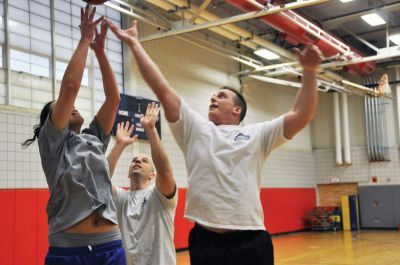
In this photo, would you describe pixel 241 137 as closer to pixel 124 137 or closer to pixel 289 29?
pixel 124 137

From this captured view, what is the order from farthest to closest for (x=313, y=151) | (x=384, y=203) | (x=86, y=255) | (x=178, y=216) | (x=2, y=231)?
(x=313, y=151), (x=384, y=203), (x=178, y=216), (x=2, y=231), (x=86, y=255)

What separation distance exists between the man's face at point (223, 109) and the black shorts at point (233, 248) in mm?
588

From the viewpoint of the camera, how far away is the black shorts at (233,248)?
2.39 m

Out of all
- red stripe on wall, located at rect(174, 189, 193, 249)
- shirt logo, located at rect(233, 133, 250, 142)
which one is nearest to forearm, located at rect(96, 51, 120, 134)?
shirt logo, located at rect(233, 133, 250, 142)

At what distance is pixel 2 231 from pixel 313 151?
1256cm

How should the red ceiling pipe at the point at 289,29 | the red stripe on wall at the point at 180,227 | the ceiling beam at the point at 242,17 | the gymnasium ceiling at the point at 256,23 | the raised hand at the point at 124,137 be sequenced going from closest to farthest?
the raised hand at the point at 124,137
the ceiling beam at the point at 242,17
the red ceiling pipe at the point at 289,29
the gymnasium ceiling at the point at 256,23
the red stripe on wall at the point at 180,227

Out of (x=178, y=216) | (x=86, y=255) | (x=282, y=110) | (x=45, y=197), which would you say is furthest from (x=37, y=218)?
(x=282, y=110)

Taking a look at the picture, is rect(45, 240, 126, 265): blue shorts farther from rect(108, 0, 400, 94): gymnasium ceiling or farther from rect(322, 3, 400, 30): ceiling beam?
rect(322, 3, 400, 30): ceiling beam

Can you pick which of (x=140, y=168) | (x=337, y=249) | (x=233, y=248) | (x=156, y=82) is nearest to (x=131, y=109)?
(x=337, y=249)

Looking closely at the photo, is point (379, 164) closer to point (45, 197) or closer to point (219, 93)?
point (45, 197)

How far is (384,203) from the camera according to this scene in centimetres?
1644

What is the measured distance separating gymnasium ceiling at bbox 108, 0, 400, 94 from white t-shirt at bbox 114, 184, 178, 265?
6096 mm

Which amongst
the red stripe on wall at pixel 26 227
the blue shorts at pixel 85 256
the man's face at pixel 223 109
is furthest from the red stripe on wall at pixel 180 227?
the man's face at pixel 223 109

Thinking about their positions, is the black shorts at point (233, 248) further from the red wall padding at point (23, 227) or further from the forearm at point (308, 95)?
the red wall padding at point (23, 227)
